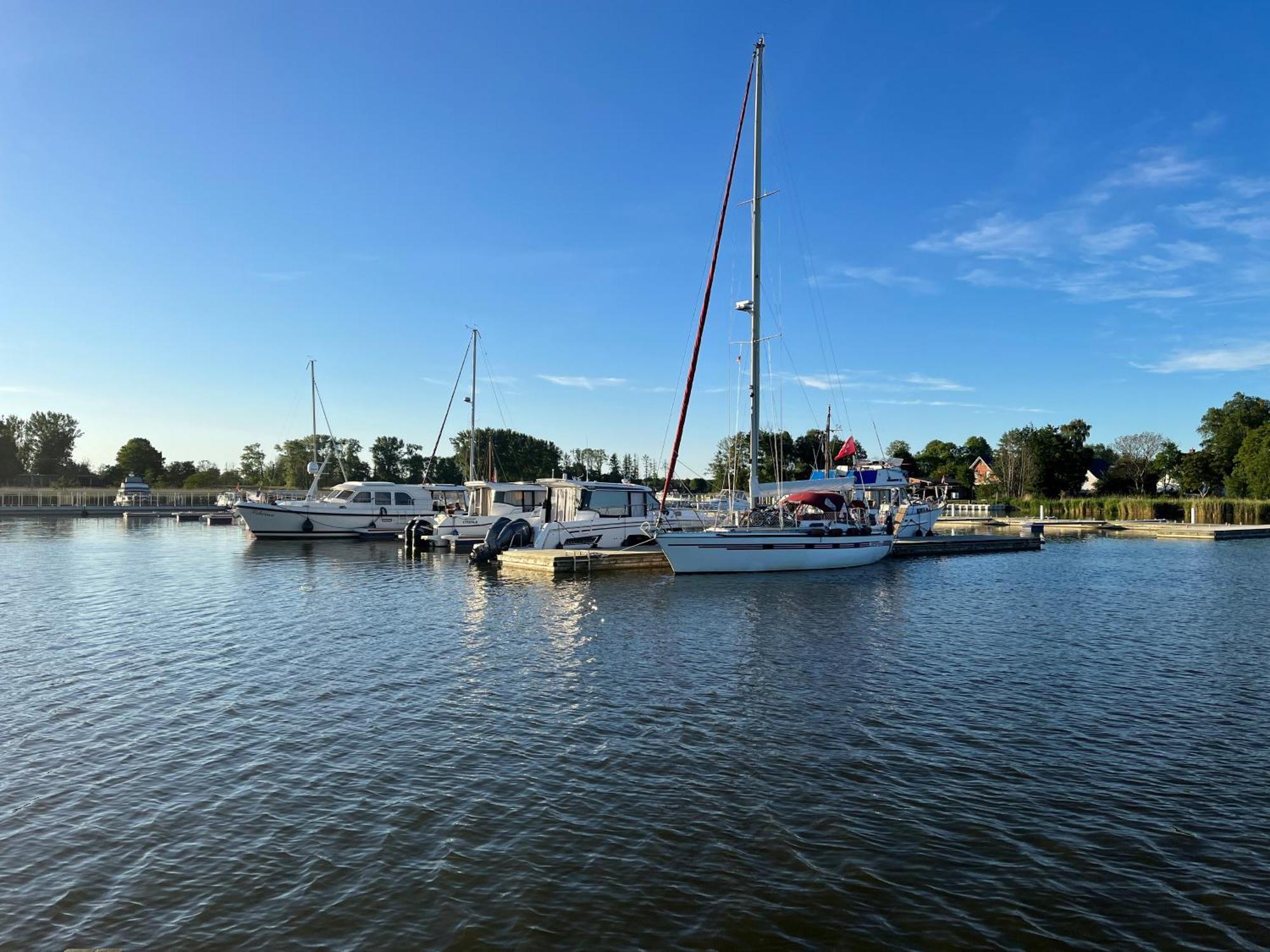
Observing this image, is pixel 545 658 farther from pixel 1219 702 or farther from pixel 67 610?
pixel 67 610

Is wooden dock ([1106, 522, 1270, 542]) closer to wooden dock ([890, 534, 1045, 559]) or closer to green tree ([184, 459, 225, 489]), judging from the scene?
wooden dock ([890, 534, 1045, 559])

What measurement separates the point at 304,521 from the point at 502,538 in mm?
19810

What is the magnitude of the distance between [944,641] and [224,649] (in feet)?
52.0

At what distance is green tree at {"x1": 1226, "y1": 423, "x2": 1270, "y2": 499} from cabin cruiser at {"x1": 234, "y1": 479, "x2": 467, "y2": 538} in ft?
254

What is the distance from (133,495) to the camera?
8769cm

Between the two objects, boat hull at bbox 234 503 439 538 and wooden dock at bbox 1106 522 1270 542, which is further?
wooden dock at bbox 1106 522 1270 542

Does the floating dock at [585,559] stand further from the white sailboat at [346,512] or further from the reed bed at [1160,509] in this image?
the reed bed at [1160,509]

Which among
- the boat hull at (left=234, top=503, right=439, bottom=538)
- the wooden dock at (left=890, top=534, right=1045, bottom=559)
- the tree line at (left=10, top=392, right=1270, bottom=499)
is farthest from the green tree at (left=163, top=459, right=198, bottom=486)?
the wooden dock at (left=890, top=534, right=1045, bottom=559)

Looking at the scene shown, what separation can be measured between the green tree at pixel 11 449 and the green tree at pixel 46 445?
2.26 ft

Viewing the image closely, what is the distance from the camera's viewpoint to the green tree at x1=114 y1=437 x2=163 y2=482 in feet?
397

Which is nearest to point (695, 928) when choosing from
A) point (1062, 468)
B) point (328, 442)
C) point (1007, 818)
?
point (1007, 818)

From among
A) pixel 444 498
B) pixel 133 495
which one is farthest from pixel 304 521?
pixel 133 495

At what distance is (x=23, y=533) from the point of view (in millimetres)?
52656

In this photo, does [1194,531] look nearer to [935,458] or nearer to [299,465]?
[935,458]
